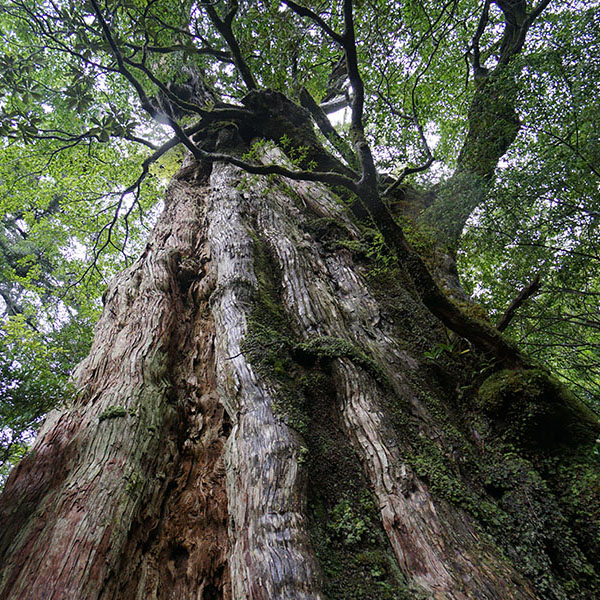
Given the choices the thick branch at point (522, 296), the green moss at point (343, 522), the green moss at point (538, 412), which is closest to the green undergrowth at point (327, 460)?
the green moss at point (343, 522)

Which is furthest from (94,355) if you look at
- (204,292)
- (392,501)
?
(392,501)

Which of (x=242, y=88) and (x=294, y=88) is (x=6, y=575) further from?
(x=242, y=88)

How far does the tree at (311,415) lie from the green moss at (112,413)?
0.02m

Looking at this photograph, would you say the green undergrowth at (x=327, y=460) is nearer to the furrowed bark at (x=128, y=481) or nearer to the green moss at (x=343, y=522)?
the green moss at (x=343, y=522)

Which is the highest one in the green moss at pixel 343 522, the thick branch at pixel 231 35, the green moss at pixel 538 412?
the thick branch at pixel 231 35

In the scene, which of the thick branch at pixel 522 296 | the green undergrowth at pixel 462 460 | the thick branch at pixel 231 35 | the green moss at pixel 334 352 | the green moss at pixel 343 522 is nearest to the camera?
the green moss at pixel 343 522

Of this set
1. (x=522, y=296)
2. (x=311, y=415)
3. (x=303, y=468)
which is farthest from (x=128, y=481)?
(x=522, y=296)

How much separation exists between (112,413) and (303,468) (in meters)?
1.68

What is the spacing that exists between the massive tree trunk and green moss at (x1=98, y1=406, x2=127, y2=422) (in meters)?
0.02

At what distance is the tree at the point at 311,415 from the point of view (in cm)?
194

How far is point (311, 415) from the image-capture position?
2867 mm

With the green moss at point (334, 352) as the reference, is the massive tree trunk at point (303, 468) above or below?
below

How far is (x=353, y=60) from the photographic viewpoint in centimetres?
265

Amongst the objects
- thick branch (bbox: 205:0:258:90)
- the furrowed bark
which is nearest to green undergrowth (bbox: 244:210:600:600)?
the furrowed bark
